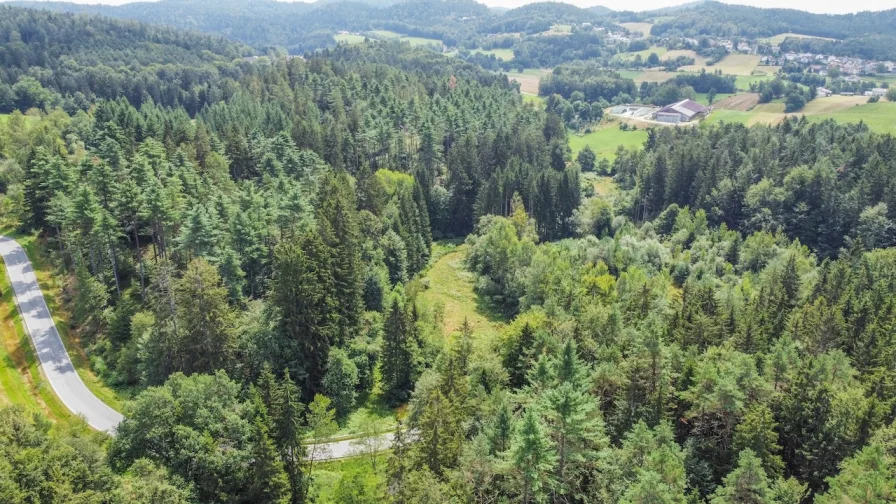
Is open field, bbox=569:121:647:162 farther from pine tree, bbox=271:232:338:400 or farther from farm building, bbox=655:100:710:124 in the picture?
pine tree, bbox=271:232:338:400

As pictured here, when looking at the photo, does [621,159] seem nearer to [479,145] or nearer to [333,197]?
[479,145]

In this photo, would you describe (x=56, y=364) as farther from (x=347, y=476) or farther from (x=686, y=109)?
(x=686, y=109)

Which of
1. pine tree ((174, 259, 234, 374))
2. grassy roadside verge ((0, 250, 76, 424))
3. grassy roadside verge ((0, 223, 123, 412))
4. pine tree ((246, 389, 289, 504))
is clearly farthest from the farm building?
grassy roadside verge ((0, 250, 76, 424))

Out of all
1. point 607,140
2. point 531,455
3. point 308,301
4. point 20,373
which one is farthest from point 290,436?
point 607,140

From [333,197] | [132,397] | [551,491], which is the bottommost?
[132,397]

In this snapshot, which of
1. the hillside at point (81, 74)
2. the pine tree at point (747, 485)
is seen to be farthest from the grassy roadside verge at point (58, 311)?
the hillside at point (81, 74)

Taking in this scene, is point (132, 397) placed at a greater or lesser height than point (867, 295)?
lesser

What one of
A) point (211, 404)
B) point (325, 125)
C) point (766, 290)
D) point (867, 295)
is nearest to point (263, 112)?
point (325, 125)
